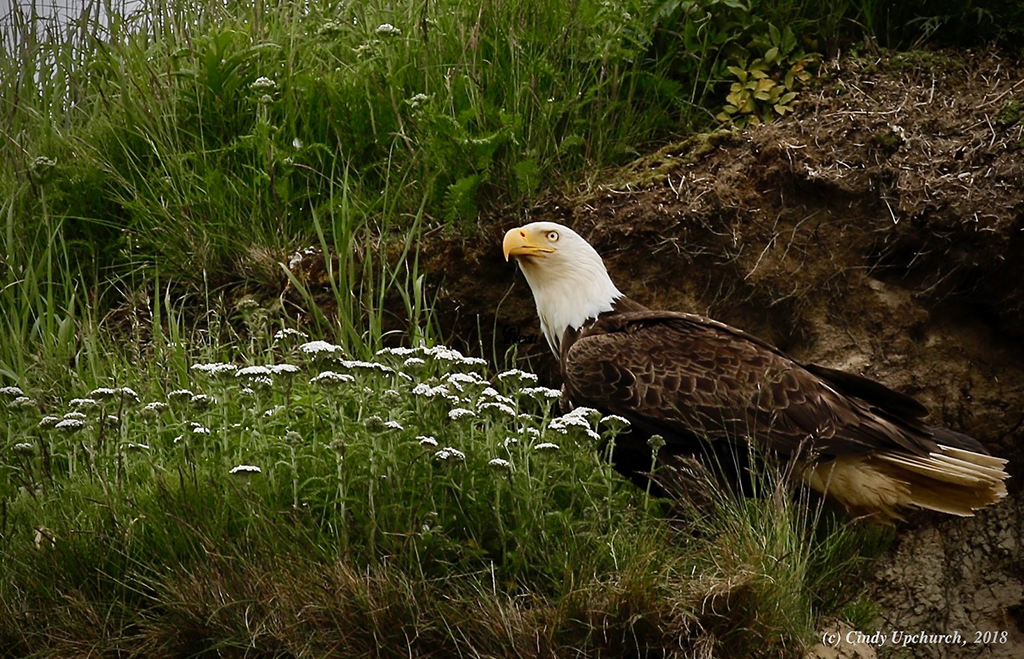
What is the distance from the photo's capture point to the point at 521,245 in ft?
19.2

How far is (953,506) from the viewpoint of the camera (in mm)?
5285

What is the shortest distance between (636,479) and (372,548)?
1278 mm

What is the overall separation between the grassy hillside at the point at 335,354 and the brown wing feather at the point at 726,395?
0.24 m

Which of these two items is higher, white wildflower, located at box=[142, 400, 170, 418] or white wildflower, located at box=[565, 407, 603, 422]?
white wildflower, located at box=[565, 407, 603, 422]

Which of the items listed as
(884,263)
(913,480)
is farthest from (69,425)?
(884,263)

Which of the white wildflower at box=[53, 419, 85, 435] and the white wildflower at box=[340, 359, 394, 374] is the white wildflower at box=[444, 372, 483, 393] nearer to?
the white wildflower at box=[340, 359, 394, 374]

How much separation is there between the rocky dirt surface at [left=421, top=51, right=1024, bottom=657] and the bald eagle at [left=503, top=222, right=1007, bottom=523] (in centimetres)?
76

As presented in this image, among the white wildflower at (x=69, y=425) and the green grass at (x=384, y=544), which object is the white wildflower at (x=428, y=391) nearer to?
the green grass at (x=384, y=544)

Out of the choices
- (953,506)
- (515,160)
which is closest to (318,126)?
(515,160)

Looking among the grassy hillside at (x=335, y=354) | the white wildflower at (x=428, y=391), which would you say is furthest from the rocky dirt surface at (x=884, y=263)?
the white wildflower at (x=428, y=391)

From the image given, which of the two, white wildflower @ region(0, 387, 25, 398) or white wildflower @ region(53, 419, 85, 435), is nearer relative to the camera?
white wildflower @ region(53, 419, 85, 435)

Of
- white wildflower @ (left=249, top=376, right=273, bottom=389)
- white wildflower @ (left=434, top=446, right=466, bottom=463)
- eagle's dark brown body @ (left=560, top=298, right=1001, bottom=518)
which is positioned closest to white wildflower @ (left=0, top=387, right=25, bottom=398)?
white wildflower @ (left=249, top=376, right=273, bottom=389)

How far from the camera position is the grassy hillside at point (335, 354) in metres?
4.44

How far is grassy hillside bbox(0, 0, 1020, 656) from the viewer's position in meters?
4.44
